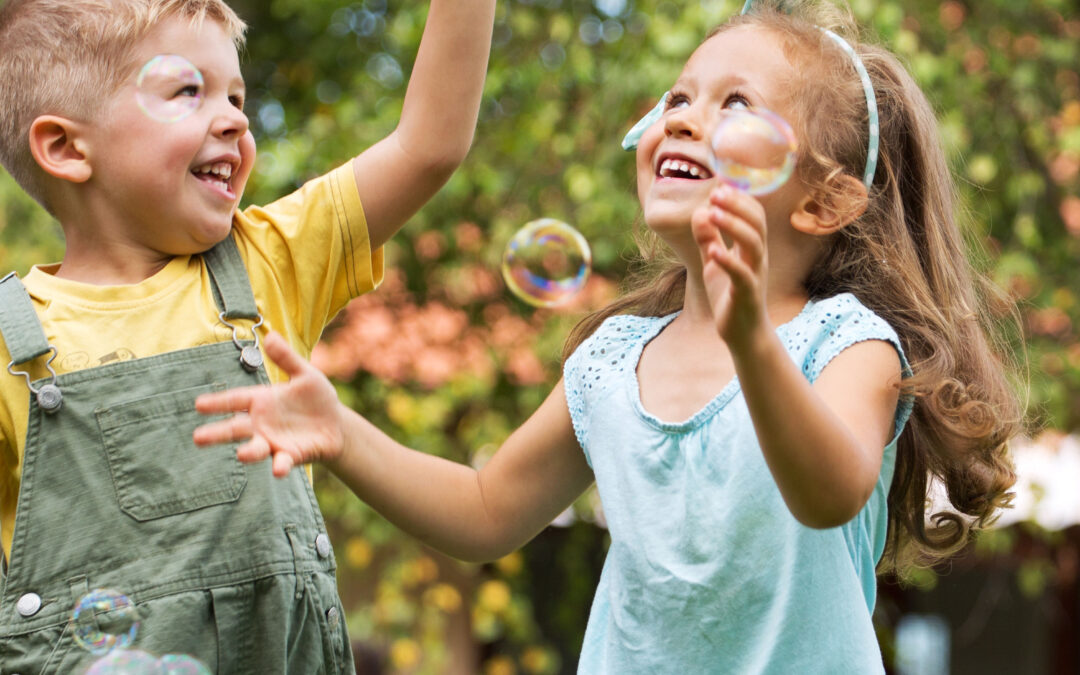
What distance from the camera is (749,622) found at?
1.55 m

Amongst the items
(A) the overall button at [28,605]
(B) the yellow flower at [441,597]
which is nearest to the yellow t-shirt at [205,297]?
(A) the overall button at [28,605]

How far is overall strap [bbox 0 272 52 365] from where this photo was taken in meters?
1.59

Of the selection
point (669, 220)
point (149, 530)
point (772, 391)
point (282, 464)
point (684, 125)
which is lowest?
A: point (149, 530)

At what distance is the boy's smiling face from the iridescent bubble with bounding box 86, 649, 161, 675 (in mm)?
561

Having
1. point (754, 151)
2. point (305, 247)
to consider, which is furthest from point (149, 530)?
point (754, 151)

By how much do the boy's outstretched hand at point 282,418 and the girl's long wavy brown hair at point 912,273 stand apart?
72 centimetres

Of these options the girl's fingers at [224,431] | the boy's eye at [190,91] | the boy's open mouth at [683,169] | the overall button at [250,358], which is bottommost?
the girl's fingers at [224,431]

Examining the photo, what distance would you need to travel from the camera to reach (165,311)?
1.67 meters

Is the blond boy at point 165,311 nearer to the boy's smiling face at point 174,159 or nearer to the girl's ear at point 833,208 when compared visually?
the boy's smiling face at point 174,159

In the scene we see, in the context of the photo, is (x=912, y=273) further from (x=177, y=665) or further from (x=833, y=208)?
(x=177, y=665)

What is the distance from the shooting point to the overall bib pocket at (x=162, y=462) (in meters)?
1.59

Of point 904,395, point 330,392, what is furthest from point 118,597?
point 904,395

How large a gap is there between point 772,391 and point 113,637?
873 mm

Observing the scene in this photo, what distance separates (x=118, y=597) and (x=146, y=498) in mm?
128
